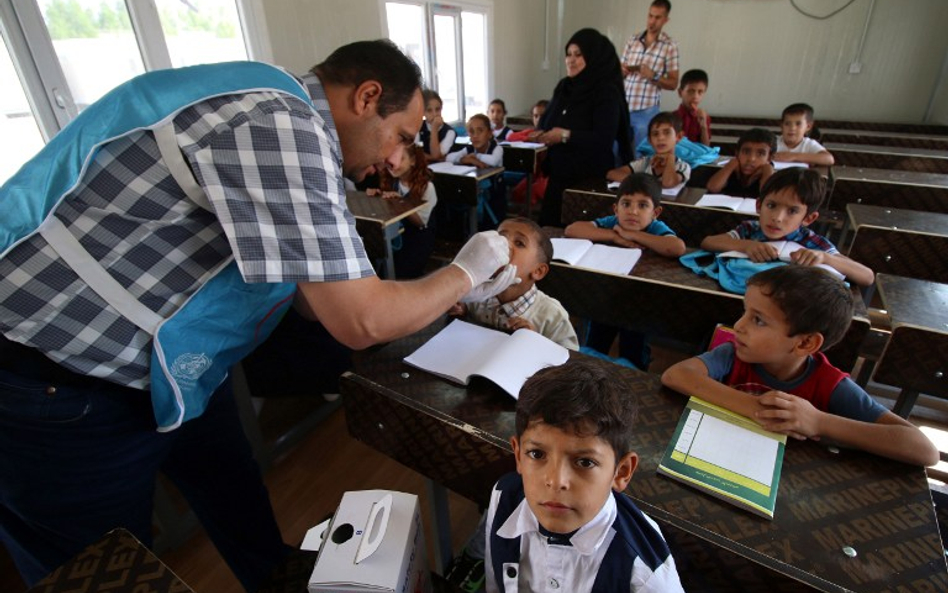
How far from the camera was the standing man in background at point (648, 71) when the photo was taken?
14.5 ft

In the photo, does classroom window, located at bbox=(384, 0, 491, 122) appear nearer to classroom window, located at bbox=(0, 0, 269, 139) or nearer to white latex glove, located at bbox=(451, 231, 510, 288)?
classroom window, located at bbox=(0, 0, 269, 139)

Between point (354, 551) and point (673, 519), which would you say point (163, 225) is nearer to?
point (354, 551)

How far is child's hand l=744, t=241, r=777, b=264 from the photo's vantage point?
5.49 ft

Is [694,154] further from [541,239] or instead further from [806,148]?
[541,239]

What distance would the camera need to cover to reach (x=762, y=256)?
65.9 inches

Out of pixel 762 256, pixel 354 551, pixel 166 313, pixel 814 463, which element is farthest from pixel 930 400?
pixel 166 313

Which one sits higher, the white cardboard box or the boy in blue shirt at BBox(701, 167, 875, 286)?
the boy in blue shirt at BBox(701, 167, 875, 286)

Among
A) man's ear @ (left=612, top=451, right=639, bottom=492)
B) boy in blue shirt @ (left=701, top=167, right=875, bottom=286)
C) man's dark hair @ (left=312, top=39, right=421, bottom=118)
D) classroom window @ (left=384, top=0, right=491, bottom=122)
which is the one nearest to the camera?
man's ear @ (left=612, top=451, right=639, bottom=492)

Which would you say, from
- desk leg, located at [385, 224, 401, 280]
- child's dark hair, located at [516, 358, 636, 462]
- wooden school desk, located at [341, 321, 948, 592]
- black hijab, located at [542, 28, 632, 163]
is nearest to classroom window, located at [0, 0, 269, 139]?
desk leg, located at [385, 224, 401, 280]

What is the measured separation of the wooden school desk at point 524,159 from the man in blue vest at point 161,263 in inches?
130

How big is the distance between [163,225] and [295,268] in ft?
0.73

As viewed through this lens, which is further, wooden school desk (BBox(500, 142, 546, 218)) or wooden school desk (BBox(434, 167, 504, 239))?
wooden school desk (BBox(500, 142, 546, 218))

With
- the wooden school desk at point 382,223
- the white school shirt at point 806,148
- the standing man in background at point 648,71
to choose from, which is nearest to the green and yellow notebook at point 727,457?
the wooden school desk at point 382,223

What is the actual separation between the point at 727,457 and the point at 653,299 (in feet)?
2.62
